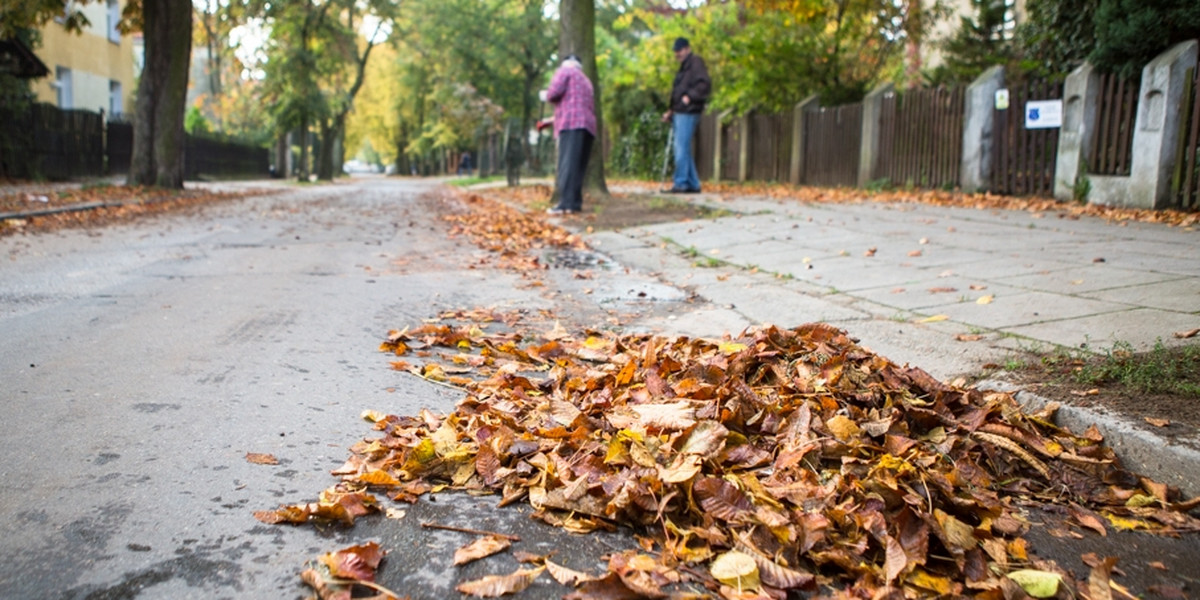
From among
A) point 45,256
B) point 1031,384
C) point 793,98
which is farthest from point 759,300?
point 793,98

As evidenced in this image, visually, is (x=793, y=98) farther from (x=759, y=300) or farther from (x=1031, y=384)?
(x=1031, y=384)

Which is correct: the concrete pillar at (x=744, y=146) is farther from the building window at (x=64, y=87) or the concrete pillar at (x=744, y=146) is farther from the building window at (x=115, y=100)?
the building window at (x=115, y=100)

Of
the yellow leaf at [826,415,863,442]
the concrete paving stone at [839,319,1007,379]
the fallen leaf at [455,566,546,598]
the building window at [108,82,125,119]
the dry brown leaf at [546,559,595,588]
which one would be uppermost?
the building window at [108,82,125,119]

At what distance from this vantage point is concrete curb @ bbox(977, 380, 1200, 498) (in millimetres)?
2482

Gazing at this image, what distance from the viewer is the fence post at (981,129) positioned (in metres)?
12.0

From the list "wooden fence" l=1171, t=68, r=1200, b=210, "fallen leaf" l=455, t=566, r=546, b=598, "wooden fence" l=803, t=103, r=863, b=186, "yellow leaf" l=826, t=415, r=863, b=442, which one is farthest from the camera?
"wooden fence" l=803, t=103, r=863, b=186

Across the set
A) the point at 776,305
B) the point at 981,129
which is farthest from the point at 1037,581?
the point at 981,129

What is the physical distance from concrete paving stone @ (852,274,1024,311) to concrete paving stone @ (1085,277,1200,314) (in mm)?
485

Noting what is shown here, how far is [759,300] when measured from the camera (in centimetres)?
543

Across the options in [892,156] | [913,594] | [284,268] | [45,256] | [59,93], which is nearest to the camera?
[913,594]

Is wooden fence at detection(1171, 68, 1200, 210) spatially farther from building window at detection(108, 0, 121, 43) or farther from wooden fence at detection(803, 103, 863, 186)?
building window at detection(108, 0, 121, 43)

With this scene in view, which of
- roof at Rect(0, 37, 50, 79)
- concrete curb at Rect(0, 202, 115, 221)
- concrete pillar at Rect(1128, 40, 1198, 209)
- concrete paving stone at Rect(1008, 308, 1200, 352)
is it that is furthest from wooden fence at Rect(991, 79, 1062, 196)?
roof at Rect(0, 37, 50, 79)

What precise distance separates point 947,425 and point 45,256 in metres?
7.09

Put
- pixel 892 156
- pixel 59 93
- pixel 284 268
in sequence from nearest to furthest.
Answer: pixel 284 268, pixel 892 156, pixel 59 93
